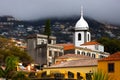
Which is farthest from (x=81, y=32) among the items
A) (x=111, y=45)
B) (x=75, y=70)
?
(x=75, y=70)

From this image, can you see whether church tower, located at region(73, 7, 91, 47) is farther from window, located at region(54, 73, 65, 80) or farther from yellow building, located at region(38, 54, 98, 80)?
window, located at region(54, 73, 65, 80)

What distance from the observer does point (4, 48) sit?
4281 inches

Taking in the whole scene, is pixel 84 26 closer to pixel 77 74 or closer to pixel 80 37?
pixel 80 37

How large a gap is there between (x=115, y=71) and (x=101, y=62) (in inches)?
90.2

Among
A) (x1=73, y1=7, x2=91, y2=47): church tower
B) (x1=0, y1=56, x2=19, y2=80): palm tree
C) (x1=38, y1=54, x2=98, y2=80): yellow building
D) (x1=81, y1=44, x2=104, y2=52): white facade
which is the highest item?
(x1=0, y1=56, x2=19, y2=80): palm tree

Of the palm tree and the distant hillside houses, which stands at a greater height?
the palm tree

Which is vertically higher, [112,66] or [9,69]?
[112,66]

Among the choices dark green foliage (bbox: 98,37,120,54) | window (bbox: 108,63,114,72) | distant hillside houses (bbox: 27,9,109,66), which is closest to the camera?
window (bbox: 108,63,114,72)

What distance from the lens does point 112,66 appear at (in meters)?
60.6

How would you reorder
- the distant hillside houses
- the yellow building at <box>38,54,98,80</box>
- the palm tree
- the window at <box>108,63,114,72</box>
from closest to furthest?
the palm tree → the window at <box>108,63,114,72</box> → the yellow building at <box>38,54,98,80</box> → the distant hillside houses

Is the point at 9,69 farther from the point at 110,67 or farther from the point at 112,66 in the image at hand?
the point at 112,66

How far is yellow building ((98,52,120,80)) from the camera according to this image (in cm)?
5987

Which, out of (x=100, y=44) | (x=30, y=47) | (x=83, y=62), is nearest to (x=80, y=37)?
(x=100, y=44)

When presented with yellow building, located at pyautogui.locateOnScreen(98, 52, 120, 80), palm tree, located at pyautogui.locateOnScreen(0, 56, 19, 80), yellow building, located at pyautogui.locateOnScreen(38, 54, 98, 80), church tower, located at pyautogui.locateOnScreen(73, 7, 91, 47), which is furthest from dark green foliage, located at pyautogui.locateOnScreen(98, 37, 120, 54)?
palm tree, located at pyautogui.locateOnScreen(0, 56, 19, 80)
